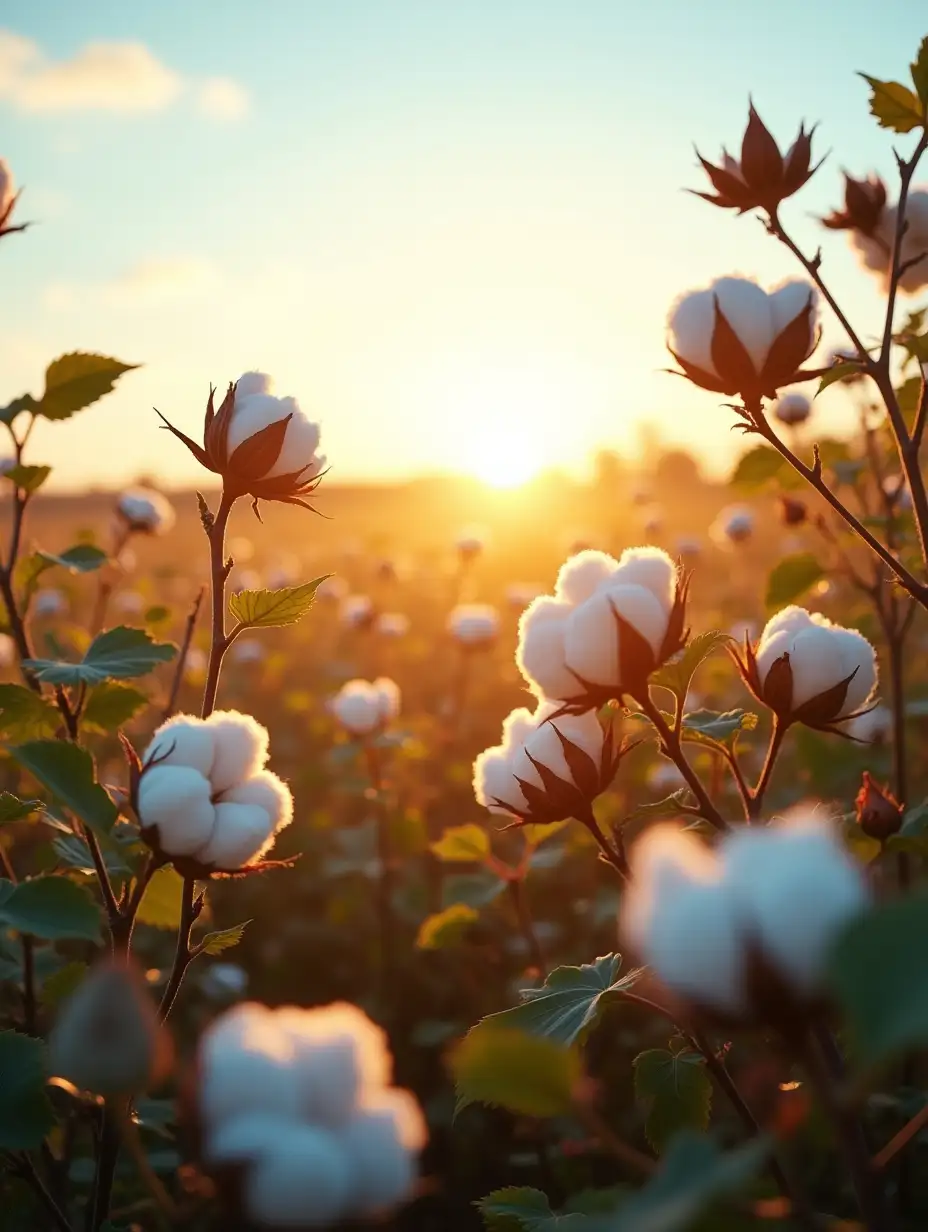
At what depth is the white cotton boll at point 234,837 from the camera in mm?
1484

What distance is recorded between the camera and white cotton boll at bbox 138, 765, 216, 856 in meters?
1.43

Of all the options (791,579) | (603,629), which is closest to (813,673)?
(603,629)

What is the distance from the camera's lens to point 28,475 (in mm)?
2463

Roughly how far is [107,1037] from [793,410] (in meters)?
4.69

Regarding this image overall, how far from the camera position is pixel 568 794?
1675mm

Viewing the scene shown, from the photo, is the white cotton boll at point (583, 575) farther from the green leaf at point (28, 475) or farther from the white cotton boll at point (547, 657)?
the green leaf at point (28, 475)

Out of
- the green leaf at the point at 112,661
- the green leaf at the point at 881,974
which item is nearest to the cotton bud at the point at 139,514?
the green leaf at the point at 112,661

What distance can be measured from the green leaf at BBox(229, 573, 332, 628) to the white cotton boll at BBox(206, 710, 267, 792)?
41 centimetres

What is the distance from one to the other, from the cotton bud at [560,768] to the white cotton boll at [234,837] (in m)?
0.43

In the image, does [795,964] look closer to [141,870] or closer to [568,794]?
[568,794]

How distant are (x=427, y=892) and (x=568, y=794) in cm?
336

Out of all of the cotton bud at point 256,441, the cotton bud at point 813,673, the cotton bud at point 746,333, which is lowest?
Answer: the cotton bud at point 813,673

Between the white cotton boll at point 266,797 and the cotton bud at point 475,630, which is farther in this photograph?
the cotton bud at point 475,630

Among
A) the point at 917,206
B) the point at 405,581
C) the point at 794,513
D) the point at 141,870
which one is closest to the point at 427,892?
the point at 794,513
